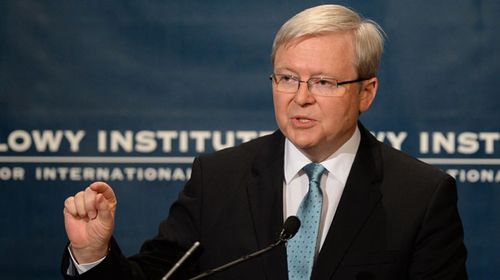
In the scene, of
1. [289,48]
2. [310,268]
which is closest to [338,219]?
[310,268]

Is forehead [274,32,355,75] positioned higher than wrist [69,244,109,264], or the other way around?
forehead [274,32,355,75]

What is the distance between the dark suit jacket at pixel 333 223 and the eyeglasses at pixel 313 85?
0.21 m

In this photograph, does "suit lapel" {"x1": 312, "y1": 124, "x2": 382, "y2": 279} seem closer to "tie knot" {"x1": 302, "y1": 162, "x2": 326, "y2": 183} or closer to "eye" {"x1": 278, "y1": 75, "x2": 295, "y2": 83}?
"tie knot" {"x1": 302, "y1": 162, "x2": 326, "y2": 183}

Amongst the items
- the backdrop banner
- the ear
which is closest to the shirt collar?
the ear

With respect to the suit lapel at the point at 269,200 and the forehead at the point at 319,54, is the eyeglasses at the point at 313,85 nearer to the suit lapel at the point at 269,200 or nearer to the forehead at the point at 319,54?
the forehead at the point at 319,54

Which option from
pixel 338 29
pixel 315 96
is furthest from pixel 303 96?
pixel 338 29

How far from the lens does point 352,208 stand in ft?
7.89

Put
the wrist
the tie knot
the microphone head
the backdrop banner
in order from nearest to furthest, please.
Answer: the microphone head, the wrist, the tie knot, the backdrop banner

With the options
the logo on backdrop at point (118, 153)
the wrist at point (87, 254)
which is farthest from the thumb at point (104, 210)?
the logo on backdrop at point (118, 153)

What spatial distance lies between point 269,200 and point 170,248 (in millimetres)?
289

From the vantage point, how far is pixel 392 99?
11.1 ft

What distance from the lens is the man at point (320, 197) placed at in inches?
92.6

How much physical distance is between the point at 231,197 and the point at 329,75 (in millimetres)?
423

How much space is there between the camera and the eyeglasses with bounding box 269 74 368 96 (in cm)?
240
